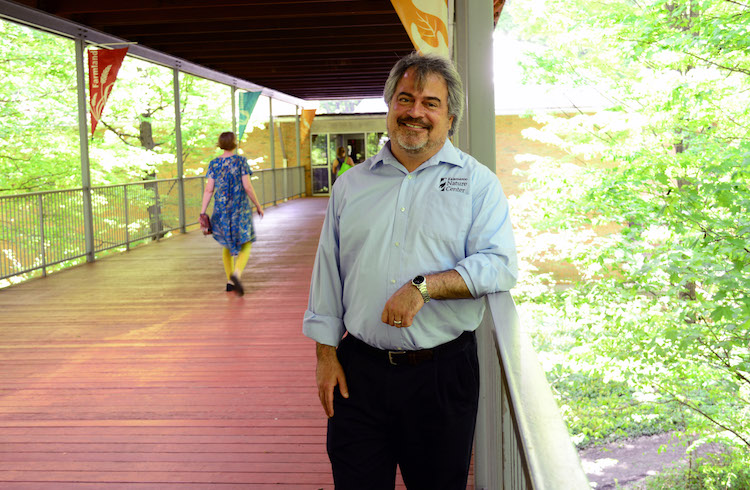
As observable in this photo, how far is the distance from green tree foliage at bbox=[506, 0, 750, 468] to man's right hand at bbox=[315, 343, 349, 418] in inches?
177

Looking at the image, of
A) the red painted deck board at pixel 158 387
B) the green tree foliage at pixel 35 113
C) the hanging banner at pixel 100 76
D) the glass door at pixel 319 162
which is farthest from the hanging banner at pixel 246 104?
the glass door at pixel 319 162

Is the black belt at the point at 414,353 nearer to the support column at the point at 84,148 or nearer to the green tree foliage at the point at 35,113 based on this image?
the support column at the point at 84,148

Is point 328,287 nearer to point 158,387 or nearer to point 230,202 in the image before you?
point 158,387

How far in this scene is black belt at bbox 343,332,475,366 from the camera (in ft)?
6.34

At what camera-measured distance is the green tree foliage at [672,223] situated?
649 centimetres

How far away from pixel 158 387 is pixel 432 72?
11.3 ft

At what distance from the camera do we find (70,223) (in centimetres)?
1030

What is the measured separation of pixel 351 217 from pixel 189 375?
332 cm

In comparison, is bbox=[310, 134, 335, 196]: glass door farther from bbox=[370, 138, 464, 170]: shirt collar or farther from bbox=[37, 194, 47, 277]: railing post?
bbox=[370, 138, 464, 170]: shirt collar


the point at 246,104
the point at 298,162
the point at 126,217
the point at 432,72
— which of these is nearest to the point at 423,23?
the point at 432,72

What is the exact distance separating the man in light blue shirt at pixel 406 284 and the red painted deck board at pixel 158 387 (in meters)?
1.36

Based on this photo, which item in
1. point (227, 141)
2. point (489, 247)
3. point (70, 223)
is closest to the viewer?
point (489, 247)

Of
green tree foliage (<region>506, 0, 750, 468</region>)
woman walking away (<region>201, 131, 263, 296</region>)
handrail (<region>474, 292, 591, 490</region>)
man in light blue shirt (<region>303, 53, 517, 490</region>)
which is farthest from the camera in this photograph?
woman walking away (<region>201, 131, 263, 296</region>)

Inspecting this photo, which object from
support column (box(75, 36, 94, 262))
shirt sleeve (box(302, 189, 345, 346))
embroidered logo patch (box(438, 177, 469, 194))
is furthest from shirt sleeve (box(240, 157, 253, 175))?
embroidered logo patch (box(438, 177, 469, 194))
